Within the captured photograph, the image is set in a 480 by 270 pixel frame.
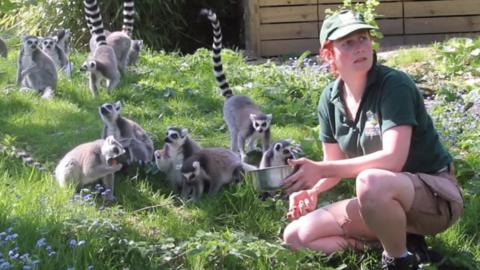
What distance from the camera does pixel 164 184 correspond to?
4.38 metres

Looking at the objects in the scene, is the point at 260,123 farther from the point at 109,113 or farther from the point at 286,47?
the point at 286,47

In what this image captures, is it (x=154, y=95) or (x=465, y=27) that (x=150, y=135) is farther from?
(x=465, y=27)

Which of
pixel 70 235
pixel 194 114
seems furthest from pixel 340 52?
pixel 194 114

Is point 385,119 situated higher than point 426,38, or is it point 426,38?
point 385,119

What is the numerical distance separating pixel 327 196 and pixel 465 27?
21.5ft

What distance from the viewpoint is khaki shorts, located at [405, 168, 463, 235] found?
9.91 ft

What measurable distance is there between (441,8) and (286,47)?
218 centimetres

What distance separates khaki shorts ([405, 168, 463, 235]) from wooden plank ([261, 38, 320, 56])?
264 inches

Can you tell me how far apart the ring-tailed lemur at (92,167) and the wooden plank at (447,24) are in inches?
264

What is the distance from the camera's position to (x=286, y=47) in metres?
9.77

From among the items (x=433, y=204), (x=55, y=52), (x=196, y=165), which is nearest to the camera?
(x=433, y=204)

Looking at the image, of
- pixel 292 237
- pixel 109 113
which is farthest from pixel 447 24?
pixel 292 237

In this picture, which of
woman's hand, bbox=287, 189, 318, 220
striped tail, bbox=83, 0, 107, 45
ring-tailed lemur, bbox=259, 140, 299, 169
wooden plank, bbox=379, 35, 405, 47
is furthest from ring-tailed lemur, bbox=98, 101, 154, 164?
wooden plank, bbox=379, 35, 405, 47

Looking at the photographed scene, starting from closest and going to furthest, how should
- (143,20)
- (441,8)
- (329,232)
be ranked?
(329,232)
(441,8)
(143,20)
